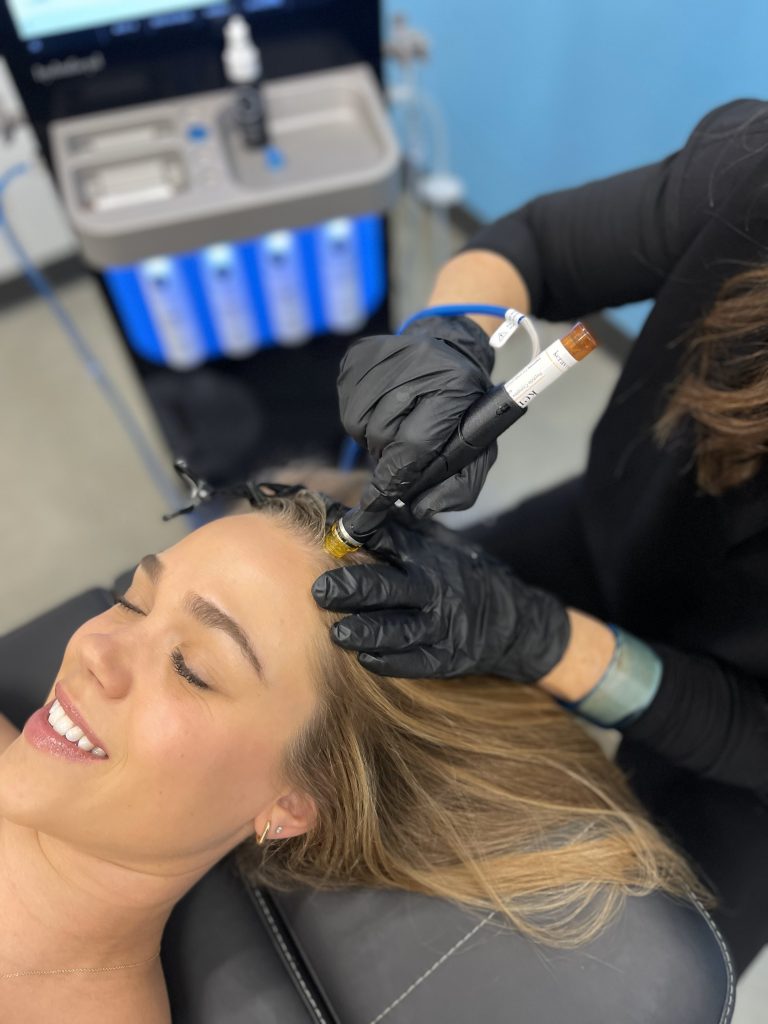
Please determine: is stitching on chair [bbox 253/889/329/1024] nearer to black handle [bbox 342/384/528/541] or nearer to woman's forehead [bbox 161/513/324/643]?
woman's forehead [bbox 161/513/324/643]

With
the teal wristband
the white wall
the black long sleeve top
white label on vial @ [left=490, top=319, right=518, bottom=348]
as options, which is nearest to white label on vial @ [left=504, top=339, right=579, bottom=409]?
white label on vial @ [left=490, top=319, right=518, bottom=348]

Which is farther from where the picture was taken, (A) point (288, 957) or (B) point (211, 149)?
(B) point (211, 149)

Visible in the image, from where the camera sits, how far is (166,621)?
85cm

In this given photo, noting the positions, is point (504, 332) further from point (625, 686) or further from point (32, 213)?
point (32, 213)

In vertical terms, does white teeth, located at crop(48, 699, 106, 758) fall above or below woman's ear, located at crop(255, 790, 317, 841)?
above

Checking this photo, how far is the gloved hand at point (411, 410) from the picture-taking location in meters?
0.75

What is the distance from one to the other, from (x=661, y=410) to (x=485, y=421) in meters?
0.45

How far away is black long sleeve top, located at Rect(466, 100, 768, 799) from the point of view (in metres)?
0.92

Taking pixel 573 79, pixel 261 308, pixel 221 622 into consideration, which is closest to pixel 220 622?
pixel 221 622

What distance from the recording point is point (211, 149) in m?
1.43

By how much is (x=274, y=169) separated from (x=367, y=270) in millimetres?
359

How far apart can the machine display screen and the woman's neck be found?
1.33 metres

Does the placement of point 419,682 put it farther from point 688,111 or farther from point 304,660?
point 688,111

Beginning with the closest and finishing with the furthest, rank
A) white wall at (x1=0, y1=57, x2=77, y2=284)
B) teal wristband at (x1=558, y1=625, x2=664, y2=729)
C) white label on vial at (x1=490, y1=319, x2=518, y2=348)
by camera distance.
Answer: white label on vial at (x1=490, y1=319, x2=518, y2=348) < teal wristband at (x1=558, y1=625, x2=664, y2=729) < white wall at (x1=0, y1=57, x2=77, y2=284)
